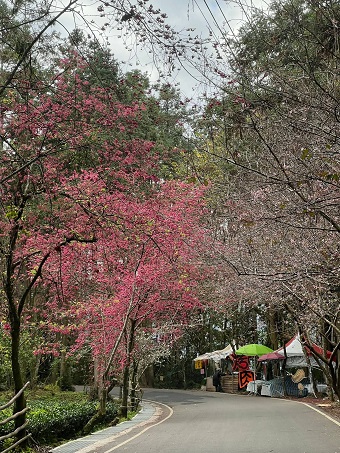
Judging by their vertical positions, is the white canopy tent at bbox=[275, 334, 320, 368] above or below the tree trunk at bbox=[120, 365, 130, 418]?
above

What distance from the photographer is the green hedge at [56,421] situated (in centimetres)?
1295

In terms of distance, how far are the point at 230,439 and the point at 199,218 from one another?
11110 millimetres

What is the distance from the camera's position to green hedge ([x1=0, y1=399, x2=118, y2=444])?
12945 millimetres

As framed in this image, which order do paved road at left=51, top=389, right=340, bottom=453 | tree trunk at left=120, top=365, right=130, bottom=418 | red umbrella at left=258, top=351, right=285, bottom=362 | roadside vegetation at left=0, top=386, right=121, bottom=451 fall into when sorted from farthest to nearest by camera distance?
red umbrella at left=258, top=351, right=285, bottom=362
tree trunk at left=120, top=365, right=130, bottom=418
roadside vegetation at left=0, top=386, right=121, bottom=451
paved road at left=51, top=389, right=340, bottom=453

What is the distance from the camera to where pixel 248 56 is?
8.05 m

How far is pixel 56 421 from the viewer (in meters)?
14.3

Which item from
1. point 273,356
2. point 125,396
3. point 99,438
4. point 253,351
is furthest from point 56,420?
point 253,351

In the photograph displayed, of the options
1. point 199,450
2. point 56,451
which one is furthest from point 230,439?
point 56,451

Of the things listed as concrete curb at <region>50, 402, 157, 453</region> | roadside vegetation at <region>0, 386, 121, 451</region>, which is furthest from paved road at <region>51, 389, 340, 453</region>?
roadside vegetation at <region>0, 386, 121, 451</region>

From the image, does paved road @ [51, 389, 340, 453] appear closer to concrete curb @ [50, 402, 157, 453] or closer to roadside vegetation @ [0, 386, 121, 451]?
concrete curb @ [50, 402, 157, 453]

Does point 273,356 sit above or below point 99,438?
above

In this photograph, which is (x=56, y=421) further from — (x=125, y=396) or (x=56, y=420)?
(x=125, y=396)

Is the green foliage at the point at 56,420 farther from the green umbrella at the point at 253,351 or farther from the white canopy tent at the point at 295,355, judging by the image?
the green umbrella at the point at 253,351

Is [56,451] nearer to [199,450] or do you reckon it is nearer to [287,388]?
[199,450]
